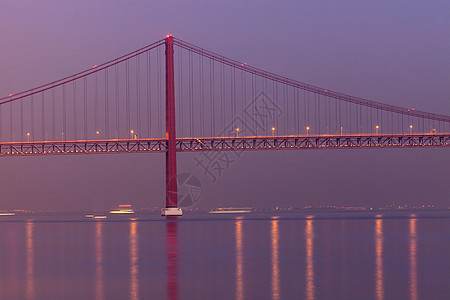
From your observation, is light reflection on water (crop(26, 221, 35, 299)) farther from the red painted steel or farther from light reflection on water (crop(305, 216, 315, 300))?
the red painted steel

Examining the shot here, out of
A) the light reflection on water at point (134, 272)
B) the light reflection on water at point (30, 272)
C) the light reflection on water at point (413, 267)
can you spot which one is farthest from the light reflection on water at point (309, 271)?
the light reflection on water at point (30, 272)

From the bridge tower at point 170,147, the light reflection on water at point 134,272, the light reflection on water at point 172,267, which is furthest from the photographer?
the bridge tower at point 170,147

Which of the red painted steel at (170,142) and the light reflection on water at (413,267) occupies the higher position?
the red painted steel at (170,142)

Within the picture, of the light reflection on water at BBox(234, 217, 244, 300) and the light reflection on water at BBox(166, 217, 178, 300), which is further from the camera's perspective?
the light reflection on water at BBox(166, 217, 178, 300)

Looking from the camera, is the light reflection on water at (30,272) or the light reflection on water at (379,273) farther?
the light reflection on water at (30,272)

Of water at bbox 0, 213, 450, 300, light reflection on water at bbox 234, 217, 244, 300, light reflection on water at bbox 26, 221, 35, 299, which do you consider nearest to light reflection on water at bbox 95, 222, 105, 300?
water at bbox 0, 213, 450, 300

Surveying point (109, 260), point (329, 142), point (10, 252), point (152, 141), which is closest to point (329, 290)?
point (109, 260)

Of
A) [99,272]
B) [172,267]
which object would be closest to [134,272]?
[99,272]

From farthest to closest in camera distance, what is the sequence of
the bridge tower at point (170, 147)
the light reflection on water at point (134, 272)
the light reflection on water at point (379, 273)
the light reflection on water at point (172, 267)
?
the bridge tower at point (170, 147) < the light reflection on water at point (172, 267) < the light reflection on water at point (134, 272) < the light reflection on water at point (379, 273)

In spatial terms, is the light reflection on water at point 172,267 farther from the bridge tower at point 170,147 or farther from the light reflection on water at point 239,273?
the bridge tower at point 170,147

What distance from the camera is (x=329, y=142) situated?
75.8 m

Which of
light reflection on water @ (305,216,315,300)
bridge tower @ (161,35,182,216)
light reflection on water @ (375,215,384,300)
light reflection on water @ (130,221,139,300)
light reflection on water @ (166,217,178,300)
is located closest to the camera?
light reflection on water @ (375,215,384,300)

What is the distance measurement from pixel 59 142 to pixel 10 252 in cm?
3760

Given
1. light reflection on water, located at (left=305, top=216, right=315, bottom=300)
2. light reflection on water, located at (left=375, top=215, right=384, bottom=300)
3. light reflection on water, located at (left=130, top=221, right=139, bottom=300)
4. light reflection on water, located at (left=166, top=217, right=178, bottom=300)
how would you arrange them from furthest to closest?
1. light reflection on water, located at (left=166, top=217, right=178, bottom=300)
2. light reflection on water, located at (left=130, top=221, right=139, bottom=300)
3. light reflection on water, located at (left=305, top=216, right=315, bottom=300)
4. light reflection on water, located at (left=375, top=215, right=384, bottom=300)
